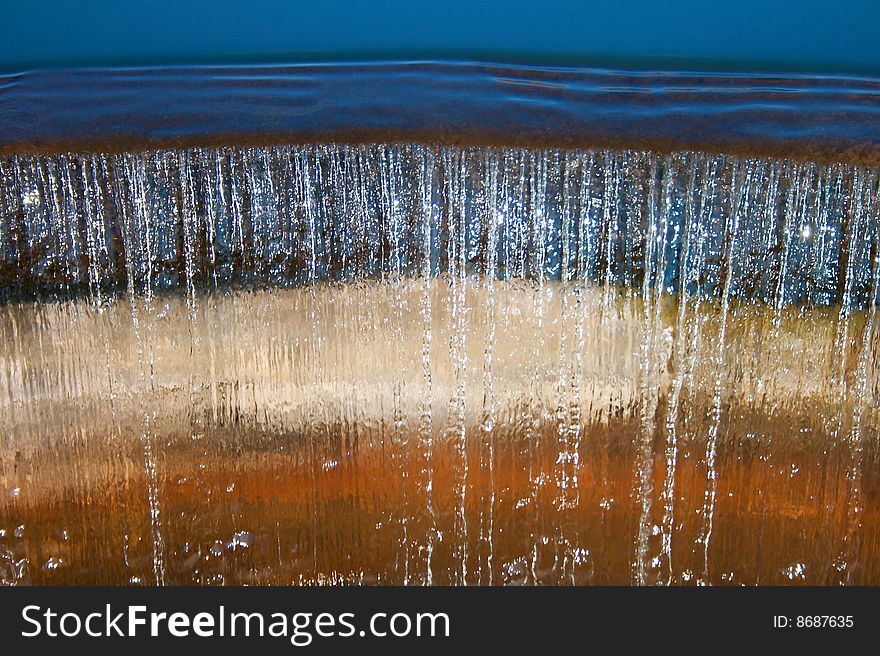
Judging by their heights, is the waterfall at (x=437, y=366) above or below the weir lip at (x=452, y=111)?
below

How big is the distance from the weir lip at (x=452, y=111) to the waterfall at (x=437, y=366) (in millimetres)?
47

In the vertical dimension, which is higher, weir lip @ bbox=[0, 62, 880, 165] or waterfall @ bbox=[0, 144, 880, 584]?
weir lip @ bbox=[0, 62, 880, 165]

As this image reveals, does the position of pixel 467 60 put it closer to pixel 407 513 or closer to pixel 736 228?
pixel 736 228

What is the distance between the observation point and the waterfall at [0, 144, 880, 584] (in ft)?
7.57

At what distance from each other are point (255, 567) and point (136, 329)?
0.75m

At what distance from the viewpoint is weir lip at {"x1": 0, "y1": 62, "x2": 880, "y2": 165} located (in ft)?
7.45

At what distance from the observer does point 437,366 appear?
2484 millimetres

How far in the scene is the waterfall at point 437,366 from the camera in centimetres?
231

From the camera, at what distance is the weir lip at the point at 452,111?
89.4 inches

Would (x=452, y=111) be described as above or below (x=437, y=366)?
above

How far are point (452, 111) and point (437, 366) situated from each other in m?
0.67

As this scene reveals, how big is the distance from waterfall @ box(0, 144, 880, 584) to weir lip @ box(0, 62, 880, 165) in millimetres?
47

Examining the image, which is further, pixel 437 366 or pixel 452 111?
pixel 437 366

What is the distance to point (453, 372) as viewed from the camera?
2.49m
